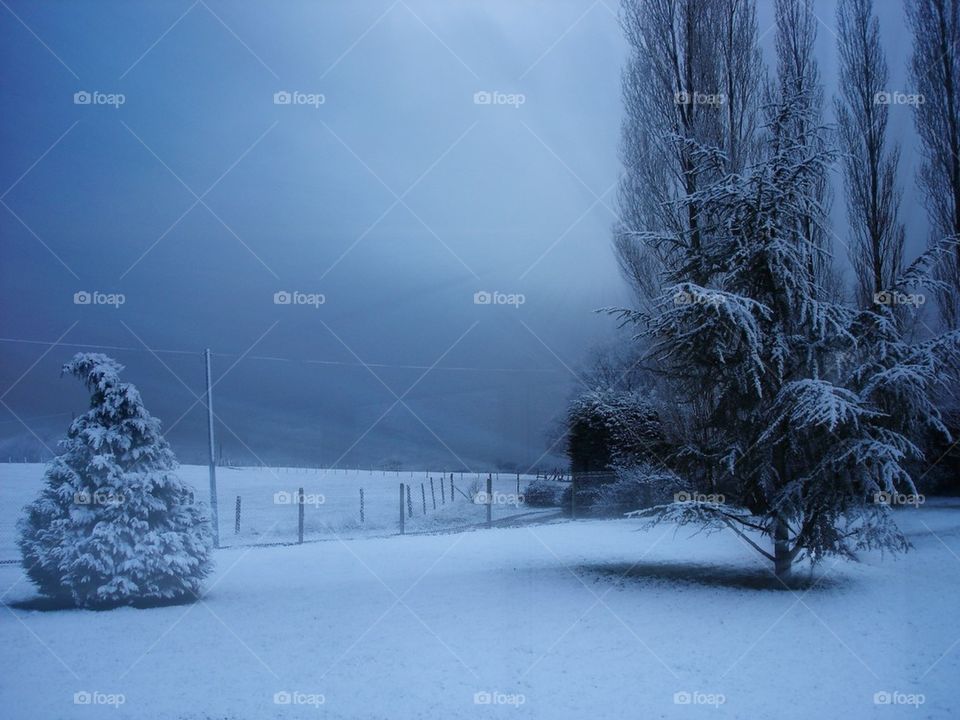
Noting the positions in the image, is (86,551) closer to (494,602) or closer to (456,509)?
(494,602)

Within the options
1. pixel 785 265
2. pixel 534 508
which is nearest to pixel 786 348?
pixel 785 265

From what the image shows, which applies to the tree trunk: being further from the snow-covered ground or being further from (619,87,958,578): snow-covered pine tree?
the snow-covered ground

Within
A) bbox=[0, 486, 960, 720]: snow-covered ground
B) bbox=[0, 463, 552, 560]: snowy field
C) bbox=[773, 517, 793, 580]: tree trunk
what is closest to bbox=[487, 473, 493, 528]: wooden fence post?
bbox=[0, 463, 552, 560]: snowy field

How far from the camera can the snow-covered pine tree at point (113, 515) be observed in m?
5.98

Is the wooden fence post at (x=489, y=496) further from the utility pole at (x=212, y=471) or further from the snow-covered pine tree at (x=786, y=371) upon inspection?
the utility pole at (x=212, y=471)

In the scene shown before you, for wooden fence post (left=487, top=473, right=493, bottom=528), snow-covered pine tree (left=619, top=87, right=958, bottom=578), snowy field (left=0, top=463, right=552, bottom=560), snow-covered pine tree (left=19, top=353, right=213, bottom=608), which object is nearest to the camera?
snow-covered pine tree (left=19, top=353, right=213, bottom=608)

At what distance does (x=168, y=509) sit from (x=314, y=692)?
2.61 m

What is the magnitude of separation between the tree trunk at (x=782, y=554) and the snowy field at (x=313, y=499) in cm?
456

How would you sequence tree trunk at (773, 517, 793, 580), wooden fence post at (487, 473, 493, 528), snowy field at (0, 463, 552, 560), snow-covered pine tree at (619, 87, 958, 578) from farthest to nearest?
wooden fence post at (487, 473, 493, 528)
tree trunk at (773, 517, 793, 580)
snow-covered pine tree at (619, 87, 958, 578)
snowy field at (0, 463, 552, 560)

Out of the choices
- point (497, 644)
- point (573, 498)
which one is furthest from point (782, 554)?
point (573, 498)

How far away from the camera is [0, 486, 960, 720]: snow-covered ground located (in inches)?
174

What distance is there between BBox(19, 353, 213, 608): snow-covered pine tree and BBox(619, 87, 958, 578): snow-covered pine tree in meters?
4.48

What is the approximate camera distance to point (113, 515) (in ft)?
20.1

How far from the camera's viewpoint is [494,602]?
6426 mm
